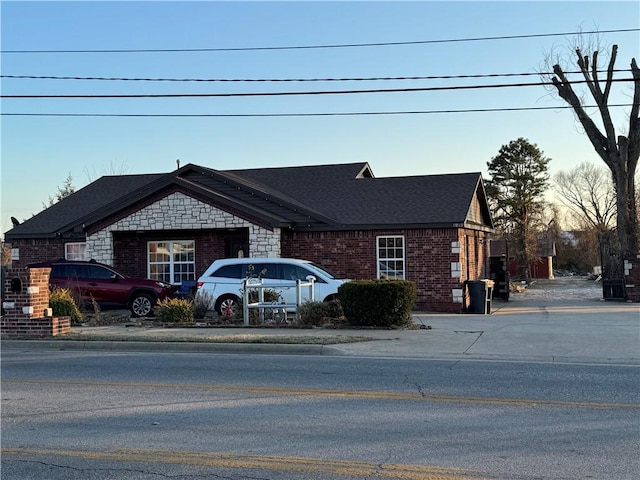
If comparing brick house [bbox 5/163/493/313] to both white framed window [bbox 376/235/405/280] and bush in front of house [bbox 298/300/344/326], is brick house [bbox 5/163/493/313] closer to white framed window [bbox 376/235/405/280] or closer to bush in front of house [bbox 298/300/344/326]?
white framed window [bbox 376/235/405/280]

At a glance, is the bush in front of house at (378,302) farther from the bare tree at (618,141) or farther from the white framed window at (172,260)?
the bare tree at (618,141)

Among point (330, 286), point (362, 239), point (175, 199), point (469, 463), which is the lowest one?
point (469, 463)

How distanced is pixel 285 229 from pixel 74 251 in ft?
28.1

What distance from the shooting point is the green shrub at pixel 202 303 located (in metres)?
18.5

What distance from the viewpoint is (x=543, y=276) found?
58.1 metres

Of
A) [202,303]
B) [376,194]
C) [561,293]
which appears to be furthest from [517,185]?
[202,303]

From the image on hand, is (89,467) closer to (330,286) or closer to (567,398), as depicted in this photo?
(567,398)

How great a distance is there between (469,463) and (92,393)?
5.31 meters

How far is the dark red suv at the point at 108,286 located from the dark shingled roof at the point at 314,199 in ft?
10.2

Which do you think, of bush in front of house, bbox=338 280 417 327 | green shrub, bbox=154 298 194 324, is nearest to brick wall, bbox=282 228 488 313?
bush in front of house, bbox=338 280 417 327

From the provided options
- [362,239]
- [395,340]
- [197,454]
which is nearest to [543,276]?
[362,239]

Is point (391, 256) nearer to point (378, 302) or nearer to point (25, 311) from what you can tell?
point (378, 302)

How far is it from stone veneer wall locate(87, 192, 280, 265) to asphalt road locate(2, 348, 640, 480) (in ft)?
35.9

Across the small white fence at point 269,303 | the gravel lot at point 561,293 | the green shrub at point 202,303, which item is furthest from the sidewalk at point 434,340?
the gravel lot at point 561,293
